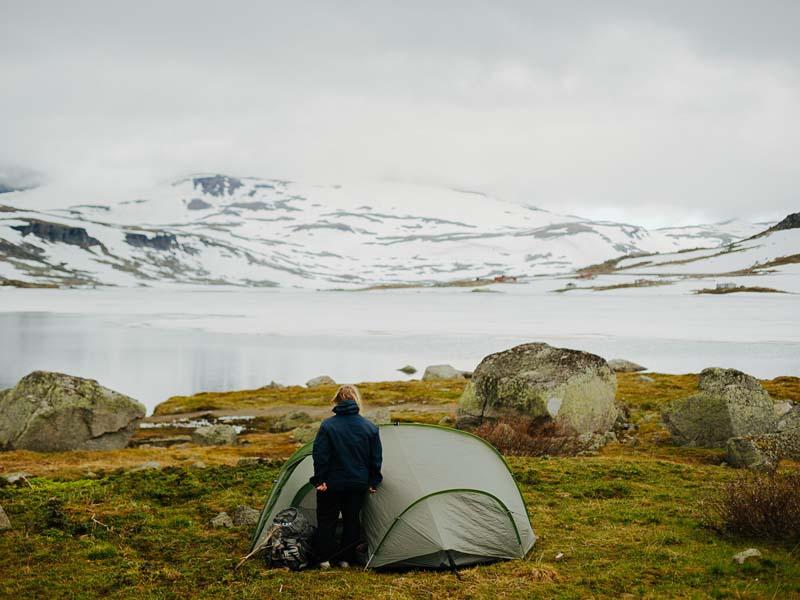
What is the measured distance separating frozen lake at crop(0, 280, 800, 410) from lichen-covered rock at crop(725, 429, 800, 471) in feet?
101

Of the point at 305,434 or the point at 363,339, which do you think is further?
the point at 363,339

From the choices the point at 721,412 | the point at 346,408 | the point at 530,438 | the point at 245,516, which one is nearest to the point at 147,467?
the point at 245,516

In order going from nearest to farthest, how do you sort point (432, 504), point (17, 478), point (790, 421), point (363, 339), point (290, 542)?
point (290, 542)
point (432, 504)
point (17, 478)
point (790, 421)
point (363, 339)

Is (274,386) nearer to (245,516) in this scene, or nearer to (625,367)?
(625,367)

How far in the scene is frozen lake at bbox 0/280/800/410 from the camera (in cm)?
5566

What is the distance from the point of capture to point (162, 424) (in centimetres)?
Result: 3428

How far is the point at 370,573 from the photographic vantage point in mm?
10594

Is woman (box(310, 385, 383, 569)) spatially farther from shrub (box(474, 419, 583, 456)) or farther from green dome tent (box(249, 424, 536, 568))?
shrub (box(474, 419, 583, 456))

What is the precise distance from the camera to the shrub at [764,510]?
10742mm

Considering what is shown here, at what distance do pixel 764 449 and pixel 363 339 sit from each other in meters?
61.2

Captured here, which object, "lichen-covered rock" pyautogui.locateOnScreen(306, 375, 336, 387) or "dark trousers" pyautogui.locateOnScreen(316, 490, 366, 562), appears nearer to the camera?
"dark trousers" pyautogui.locateOnScreen(316, 490, 366, 562)

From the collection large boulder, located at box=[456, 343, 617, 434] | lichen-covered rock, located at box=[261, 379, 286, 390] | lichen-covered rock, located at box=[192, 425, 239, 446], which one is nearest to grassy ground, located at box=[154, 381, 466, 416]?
lichen-covered rock, located at box=[261, 379, 286, 390]

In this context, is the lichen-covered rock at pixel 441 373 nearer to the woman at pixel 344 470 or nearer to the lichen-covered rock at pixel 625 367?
the lichen-covered rock at pixel 625 367

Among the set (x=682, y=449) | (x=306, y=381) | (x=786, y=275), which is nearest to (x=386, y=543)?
(x=682, y=449)
